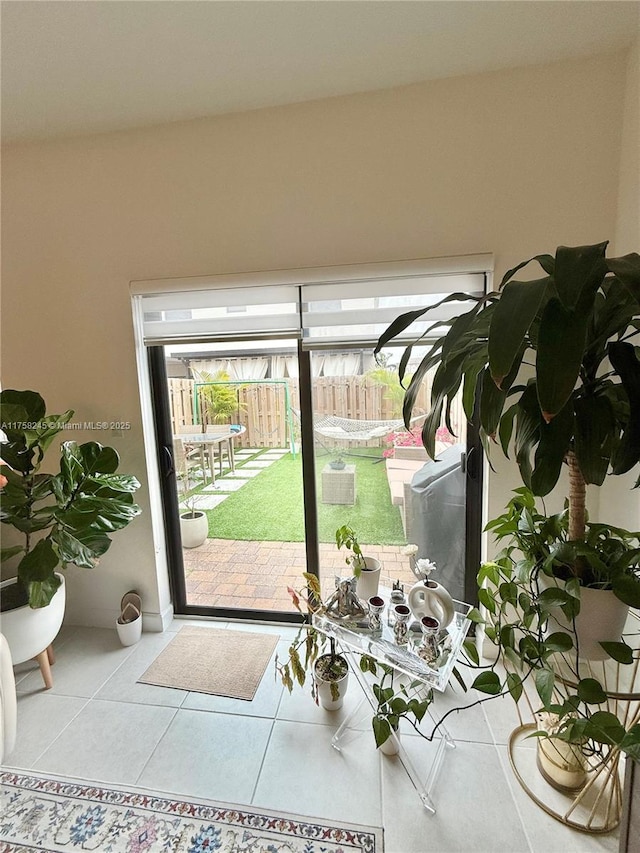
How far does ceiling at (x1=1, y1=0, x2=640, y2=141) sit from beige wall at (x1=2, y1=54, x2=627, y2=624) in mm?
106

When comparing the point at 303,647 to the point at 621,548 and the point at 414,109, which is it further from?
the point at 414,109

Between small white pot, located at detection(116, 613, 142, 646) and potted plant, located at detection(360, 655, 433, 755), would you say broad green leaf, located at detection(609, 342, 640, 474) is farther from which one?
small white pot, located at detection(116, 613, 142, 646)

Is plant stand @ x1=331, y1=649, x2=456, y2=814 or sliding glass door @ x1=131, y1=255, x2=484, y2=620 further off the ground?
sliding glass door @ x1=131, y1=255, x2=484, y2=620

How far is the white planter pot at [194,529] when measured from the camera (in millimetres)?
2387

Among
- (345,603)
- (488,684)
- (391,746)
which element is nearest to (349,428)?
(345,603)

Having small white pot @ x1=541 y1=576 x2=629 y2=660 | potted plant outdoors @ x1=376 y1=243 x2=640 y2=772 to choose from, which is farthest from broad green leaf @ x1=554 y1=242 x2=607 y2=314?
small white pot @ x1=541 y1=576 x2=629 y2=660

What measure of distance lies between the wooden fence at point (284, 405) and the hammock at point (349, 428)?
0.08ft

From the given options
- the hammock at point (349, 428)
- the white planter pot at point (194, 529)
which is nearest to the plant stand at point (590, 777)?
the hammock at point (349, 428)

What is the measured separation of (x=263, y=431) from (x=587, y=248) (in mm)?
1763

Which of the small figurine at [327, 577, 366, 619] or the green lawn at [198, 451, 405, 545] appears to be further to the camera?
the green lawn at [198, 451, 405, 545]

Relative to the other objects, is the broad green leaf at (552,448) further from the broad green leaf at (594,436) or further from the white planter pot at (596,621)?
Answer: the white planter pot at (596,621)

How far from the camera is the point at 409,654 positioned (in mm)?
1300

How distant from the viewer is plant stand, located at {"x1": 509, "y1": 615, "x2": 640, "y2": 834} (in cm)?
110

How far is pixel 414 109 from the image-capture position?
163 centimetres
